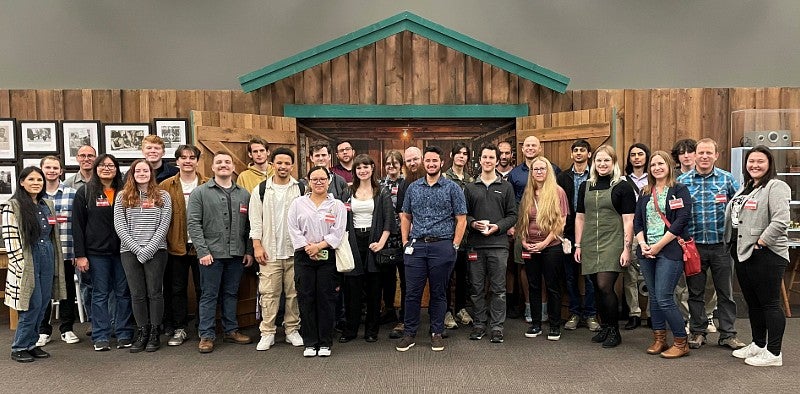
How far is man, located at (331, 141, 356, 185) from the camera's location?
206 inches

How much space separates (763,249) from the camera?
3.96 metres

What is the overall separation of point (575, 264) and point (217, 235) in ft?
10.4

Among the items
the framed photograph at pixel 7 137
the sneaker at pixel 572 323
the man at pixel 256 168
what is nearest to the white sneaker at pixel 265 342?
the man at pixel 256 168

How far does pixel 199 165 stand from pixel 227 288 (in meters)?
1.39

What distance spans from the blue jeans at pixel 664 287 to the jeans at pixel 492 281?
1.10 metres

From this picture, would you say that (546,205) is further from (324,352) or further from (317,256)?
(324,352)

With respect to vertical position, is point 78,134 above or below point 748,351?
above

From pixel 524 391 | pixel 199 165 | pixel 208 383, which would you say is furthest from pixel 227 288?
pixel 524 391

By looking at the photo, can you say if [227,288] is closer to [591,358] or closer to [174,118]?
[174,118]

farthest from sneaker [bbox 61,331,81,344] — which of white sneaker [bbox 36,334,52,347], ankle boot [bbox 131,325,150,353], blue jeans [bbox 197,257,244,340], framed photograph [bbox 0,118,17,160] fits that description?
framed photograph [bbox 0,118,17,160]

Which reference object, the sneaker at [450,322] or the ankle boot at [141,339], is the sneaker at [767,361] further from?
the ankle boot at [141,339]

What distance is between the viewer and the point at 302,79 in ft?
21.2

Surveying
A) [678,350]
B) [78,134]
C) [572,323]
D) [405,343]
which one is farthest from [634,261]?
[78,134]

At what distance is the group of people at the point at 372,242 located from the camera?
4.21m
